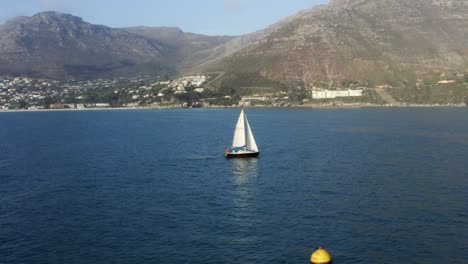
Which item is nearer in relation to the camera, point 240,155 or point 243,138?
point 240,155

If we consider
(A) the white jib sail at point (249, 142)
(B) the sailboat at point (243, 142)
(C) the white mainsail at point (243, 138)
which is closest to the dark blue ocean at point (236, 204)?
(B) the sailboat at point (243, 142)

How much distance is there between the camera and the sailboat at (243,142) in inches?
2949

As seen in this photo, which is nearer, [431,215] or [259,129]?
[431,215]

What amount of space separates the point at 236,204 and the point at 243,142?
98.9ft

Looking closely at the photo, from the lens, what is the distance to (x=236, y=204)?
46.8 meters

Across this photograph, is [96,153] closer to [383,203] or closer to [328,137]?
[328,137]

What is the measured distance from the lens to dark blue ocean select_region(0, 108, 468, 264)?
35031mm

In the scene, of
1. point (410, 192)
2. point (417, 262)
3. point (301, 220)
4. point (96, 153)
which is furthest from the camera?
point (96, 153)

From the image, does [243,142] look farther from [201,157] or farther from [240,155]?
[201,157]

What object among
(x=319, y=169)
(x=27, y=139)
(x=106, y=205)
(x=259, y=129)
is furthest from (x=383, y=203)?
(x=27, y=139)

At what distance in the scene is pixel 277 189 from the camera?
5291 centimetres

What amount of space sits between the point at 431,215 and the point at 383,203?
192 inches

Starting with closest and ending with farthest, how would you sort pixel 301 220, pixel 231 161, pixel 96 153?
pixel 301 220 < pixel 231 161 < pixel 96 153

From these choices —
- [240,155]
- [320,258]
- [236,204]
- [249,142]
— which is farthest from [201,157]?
[320,258]
